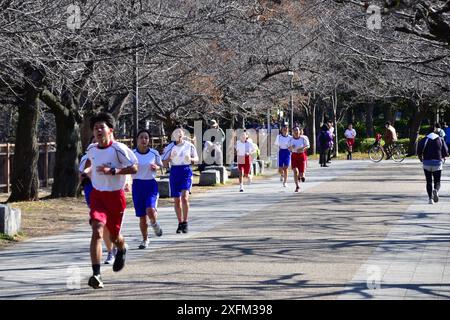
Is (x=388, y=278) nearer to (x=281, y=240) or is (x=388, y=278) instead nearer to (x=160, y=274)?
(x=160, y=274)

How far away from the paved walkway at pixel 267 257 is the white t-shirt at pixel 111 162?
3.51 ft

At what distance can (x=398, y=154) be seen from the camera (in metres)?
46.1

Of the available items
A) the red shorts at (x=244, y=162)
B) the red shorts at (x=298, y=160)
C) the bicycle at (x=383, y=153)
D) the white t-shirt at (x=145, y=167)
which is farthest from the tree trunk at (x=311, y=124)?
the white t-shirt at (x=145, y=167)

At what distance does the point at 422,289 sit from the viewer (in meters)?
10.1

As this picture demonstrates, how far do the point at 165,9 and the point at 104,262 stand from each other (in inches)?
371

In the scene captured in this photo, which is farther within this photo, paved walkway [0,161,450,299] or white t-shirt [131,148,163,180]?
white t-shirt [131,148,163,180]

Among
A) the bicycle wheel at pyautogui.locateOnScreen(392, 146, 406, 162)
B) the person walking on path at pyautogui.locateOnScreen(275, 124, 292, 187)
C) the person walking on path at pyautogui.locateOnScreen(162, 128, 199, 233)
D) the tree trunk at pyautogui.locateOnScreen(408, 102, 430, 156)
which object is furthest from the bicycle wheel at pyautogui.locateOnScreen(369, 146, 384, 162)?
the person walking on path at pyautogui.locateOnScreen(162, 128, 199, 233)

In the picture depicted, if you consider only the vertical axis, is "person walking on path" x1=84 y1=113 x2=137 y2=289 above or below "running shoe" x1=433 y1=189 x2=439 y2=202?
above

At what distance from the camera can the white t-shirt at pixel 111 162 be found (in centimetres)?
1059

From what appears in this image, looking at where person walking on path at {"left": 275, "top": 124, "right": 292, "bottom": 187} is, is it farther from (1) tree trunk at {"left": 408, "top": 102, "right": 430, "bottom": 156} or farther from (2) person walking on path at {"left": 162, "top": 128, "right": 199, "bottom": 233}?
(1) tree trunk at {"left": 408, "top": 102, "right": 430, "bottom": 156}

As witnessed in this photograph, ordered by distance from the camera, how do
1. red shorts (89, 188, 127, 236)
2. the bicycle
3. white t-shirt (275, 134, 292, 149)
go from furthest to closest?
the bicycle
white t-shirt (275, 134, 292, 149)
red shorts (89, 188, 127, 236)

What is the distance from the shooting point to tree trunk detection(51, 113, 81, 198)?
24391mm

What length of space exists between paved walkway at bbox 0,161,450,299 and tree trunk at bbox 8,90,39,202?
4.35 meters
